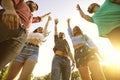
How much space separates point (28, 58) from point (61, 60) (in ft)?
4.05

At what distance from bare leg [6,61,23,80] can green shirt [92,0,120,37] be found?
3.03 m

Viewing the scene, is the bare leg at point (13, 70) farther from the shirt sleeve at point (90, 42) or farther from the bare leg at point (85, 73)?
the shirt sleeve at point (90, 42)

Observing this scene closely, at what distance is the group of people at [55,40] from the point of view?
2.47 meters

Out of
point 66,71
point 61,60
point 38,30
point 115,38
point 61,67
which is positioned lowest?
point 66,71

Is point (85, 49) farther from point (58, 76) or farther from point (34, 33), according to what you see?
point (34, 33)

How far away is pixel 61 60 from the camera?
694cm

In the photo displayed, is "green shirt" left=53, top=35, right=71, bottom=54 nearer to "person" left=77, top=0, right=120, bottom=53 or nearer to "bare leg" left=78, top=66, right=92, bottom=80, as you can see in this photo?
"bare leg" left=78, top=66, right=92, bottom=80

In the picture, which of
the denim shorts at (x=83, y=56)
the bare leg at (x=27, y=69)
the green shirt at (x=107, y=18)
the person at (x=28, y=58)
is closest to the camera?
the green shirt at (x=107, y=18)

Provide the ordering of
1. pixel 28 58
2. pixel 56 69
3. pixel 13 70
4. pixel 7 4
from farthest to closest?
pixel 56 69 → pixel 28 58 → pixel 13 70 → pixel 7 4

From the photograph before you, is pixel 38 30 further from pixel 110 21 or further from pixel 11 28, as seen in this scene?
pixel 11 28

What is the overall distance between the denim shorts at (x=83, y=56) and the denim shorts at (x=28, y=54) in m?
1.33

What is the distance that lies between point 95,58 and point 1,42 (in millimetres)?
4268

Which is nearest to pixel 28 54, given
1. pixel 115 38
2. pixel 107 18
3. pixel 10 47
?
pixel 107 18

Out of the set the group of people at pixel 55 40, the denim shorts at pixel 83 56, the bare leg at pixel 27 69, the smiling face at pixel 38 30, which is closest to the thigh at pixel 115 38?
the group of people at pixel 55 40
